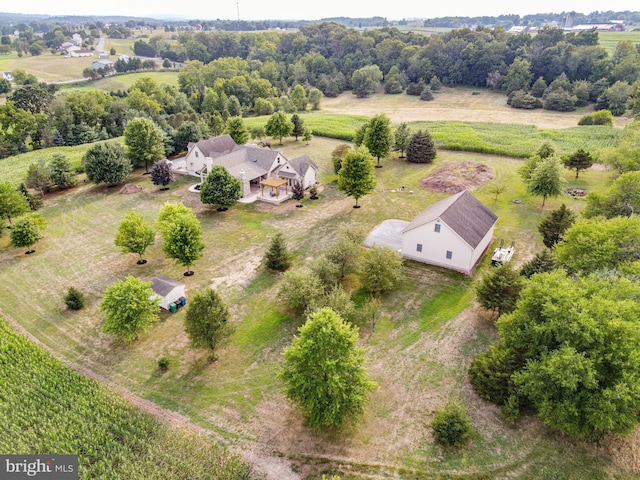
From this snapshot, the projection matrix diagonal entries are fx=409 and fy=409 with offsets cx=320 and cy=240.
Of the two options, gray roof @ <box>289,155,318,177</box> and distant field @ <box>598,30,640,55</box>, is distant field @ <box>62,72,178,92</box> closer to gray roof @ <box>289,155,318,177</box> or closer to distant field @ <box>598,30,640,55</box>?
gray roof @ <box>289,155,318,177</box>

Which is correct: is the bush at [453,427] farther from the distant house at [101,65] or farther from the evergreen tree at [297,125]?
the distant house at [101,65]

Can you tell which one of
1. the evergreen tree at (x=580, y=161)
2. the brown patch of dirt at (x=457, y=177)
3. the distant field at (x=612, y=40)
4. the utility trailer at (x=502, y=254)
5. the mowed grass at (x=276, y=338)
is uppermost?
the distant field at (x=612, y=40)

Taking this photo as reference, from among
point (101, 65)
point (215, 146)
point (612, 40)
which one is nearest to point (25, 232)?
point (215, 146)

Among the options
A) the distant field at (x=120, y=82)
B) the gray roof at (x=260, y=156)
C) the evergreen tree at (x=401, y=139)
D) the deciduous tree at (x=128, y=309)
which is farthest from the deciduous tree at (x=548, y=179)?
the distant field at (x=120, y=82)

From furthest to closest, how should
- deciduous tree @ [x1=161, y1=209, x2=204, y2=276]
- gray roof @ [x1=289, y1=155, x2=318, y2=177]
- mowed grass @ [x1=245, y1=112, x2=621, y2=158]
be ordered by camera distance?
mowed grass @ [x1=245, y1=112, x2=621, y2=158] → gray roof @ [x1=289, y1=155, x2=318, y2=177] → deciduous tree @ [x1=161, y1=209, x2=204, y2=276]

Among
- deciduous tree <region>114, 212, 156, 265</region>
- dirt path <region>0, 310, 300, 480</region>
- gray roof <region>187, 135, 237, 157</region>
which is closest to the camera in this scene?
dirt path <region>0, 310, 300, 480</region>

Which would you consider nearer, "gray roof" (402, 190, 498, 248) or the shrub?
"gray roof" (402, 190, 498, 248)

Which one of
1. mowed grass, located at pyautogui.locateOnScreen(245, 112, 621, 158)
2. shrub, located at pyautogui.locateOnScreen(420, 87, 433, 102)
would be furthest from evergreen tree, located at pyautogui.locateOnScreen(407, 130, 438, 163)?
shrub, located at pyautogui.locateOnScreen(420, 87, 433, 102)

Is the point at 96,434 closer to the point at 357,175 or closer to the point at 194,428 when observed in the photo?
the point at 194,428
